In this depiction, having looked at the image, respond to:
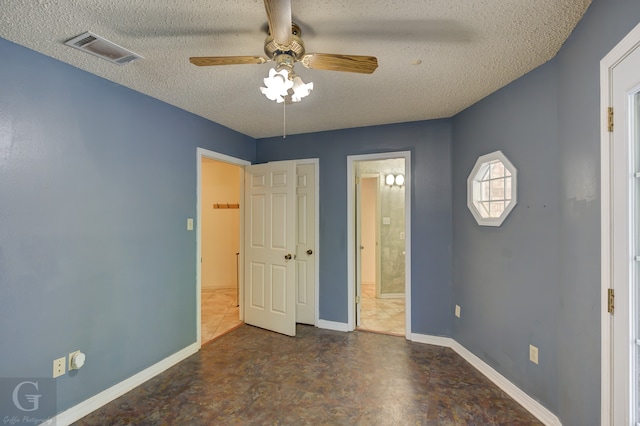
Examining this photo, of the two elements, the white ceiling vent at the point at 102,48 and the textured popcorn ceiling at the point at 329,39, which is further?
the white ceiling vent at the point at 102,48

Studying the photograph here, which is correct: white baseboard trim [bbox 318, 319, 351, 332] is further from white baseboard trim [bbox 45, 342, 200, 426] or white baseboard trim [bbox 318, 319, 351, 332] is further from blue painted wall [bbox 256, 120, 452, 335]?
white baseboard trim [bbox 45, 342, 200, 426]

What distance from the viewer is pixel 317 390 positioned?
229 centimetres

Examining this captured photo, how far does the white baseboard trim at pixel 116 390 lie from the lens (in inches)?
75.1

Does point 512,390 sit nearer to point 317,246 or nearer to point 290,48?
point 317,246

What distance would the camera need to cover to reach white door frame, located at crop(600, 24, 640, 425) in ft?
4.32

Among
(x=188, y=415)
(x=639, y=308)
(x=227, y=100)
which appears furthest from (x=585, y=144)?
(x=188, y=415)

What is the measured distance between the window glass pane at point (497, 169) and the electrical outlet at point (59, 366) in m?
3.62

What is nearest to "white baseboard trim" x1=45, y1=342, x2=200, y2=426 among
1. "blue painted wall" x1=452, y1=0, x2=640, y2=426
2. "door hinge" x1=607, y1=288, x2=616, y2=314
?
"blue painted wall" x1=452, y1=0, x2=640, y2=426

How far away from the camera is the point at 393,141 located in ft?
10.9

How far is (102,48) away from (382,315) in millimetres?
4076
